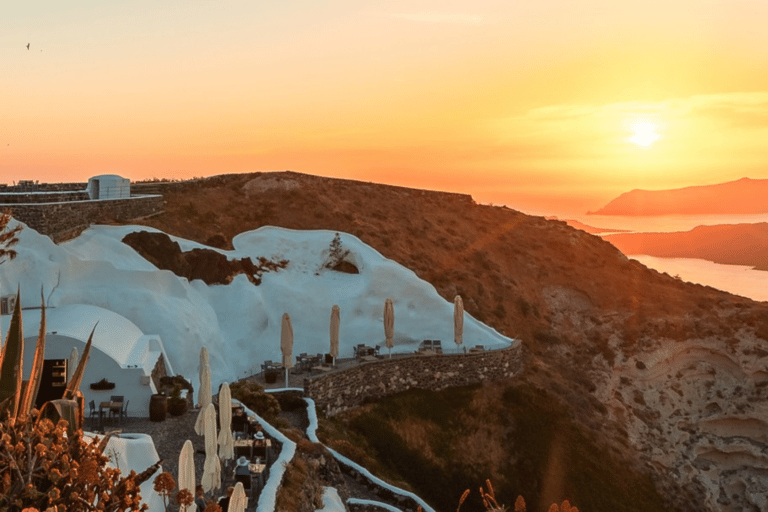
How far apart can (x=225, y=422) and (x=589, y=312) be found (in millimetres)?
49054

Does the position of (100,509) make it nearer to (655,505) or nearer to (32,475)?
(32,475)

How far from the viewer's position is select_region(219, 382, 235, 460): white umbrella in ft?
60.8

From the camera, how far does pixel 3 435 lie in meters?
8.12

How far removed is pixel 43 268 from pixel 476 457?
66.2 feet

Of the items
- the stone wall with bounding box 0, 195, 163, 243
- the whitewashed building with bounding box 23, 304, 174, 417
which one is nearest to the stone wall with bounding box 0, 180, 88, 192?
the stone wall with bounding box 0, 195, 163, 243

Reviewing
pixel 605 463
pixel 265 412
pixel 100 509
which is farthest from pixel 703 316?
pixel 100 509

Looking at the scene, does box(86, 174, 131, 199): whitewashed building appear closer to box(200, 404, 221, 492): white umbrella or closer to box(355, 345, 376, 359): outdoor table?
box(355, 345, 376, 359): outdoor table

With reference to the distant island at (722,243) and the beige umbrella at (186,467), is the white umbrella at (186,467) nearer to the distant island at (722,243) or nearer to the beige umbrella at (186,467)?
the beige umbrella at (186,467)

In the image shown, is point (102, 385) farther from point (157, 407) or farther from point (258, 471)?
point (258, 471)

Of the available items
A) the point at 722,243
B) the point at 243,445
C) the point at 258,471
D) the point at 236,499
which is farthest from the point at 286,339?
the point at 722,243

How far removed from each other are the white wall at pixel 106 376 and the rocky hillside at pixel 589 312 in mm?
19257

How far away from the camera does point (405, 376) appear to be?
35.9 meters

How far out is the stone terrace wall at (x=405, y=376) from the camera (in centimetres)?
3181

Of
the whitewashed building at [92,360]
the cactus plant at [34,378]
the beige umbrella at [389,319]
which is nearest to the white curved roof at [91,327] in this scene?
the whitewashed building at [92,360]
